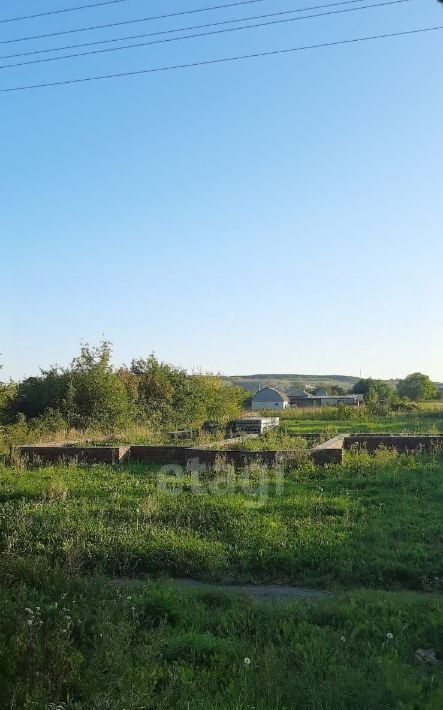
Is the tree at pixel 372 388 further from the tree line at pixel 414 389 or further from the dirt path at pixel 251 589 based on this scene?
the dirt path at pixel 251 589

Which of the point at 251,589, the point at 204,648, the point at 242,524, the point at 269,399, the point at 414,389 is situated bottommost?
the point at 251,589

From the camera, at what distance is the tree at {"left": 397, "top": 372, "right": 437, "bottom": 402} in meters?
75.2

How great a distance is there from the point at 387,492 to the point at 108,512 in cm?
400

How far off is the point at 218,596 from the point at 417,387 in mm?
74462

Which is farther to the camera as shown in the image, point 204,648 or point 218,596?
point 218,596

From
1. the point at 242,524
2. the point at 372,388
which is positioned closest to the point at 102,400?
the point at 242,524

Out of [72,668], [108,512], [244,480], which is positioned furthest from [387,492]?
[72,668]

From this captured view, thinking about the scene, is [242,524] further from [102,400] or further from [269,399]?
[269,399]

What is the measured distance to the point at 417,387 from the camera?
251ft

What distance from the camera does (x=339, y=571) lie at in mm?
6145

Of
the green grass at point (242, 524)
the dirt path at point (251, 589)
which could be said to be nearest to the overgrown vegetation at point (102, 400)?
the green grass at point (242, 524)

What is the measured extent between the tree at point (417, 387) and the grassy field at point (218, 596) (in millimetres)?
67581

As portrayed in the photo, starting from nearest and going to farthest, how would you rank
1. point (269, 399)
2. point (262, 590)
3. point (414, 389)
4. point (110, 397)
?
1. point (262, 590)
2. point (110, 397)
3. point (414, 389)
4. point (269, 399)

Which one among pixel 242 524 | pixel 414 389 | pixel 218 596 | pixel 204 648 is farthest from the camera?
pixel 414 389
